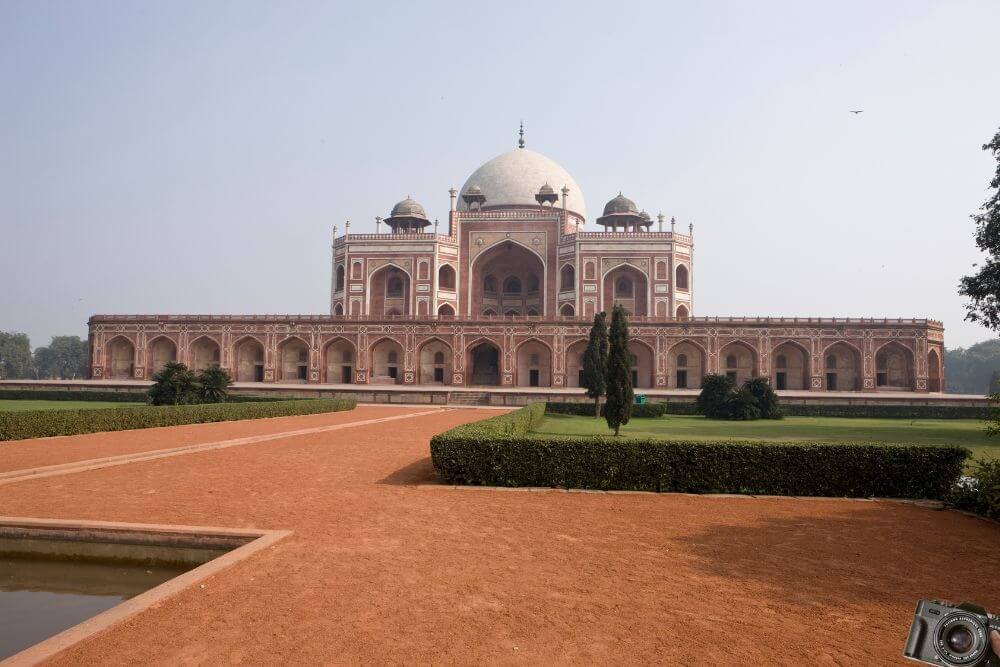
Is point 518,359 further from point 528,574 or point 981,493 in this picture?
point 528,574

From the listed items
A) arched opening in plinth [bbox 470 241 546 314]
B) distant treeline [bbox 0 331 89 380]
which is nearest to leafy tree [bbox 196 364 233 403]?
arched opening in plinth [bbox 470 241 546 314]

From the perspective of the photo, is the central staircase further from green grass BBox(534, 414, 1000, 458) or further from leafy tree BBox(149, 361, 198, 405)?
leafy tree BBox(149, 361, 198, 405)

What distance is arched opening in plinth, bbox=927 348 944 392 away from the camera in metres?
32.8

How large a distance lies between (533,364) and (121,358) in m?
22.3

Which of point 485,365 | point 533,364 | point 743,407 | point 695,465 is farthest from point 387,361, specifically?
point 695,465

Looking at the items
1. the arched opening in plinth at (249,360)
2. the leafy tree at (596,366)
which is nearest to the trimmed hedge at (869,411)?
the leafy tree at (596,366)

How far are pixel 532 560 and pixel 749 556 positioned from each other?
1.72 meters

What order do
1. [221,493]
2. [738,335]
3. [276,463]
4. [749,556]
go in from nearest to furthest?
[749,556] < [221,493] < [276,463] < [738,335]

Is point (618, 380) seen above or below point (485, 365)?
below

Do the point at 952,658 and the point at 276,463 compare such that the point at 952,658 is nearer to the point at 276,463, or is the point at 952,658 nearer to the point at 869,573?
the point at 869,573

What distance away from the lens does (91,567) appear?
4.93m

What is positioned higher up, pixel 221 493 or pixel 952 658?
pixel 952 658

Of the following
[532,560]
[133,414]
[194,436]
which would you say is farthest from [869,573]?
[133,414]

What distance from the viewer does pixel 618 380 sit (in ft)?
49.1
